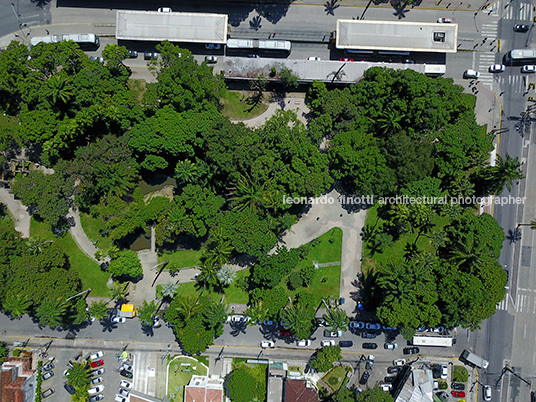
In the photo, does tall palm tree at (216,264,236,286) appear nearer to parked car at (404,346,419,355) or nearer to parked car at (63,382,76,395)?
parked car at (404,346,419,355)

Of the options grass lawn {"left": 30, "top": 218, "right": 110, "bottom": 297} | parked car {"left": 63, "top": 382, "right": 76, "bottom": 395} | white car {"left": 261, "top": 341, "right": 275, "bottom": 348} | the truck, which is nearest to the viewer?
the truck

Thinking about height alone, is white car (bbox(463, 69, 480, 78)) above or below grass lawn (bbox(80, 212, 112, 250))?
above

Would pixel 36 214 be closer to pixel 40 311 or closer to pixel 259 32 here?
pixel 40 311

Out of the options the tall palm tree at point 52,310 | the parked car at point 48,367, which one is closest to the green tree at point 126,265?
the tall palm tree at point 52,310

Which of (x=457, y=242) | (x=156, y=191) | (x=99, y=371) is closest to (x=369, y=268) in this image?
(x=457, y=242)

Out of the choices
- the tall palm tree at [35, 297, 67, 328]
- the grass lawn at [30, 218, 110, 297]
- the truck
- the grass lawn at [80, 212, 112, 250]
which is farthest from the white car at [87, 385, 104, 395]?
the truck

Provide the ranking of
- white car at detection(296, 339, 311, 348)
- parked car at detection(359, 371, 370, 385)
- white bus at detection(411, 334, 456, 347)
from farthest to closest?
parked car at detection(359, 371, 370, 385)
white car at detection(296, 339, 311, 348)
white bus at detection(411, 334, 456, 347)

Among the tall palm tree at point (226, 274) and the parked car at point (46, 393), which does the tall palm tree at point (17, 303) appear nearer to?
the parked car at point (46, 393)

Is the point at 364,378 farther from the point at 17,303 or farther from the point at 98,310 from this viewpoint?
the point at 17,303
